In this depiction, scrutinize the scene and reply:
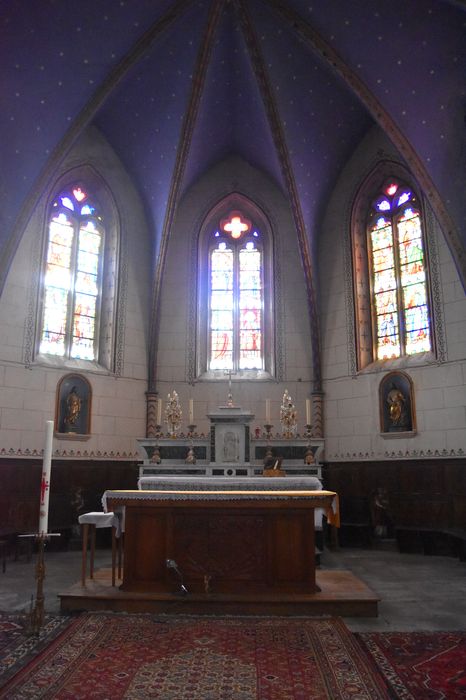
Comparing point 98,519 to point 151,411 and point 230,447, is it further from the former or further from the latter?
point 151,411

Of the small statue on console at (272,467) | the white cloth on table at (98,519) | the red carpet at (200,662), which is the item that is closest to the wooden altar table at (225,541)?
the white cloth on table at (98,519)

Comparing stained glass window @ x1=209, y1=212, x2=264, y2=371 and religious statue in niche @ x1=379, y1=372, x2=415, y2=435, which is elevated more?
stained glass window @ x1=209, y1=212, x2=264, y2=371

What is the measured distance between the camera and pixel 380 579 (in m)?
8.88

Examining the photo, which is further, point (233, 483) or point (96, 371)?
point (96, 371)

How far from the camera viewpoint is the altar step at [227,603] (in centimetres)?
658

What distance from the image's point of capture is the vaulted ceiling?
35.0 ft

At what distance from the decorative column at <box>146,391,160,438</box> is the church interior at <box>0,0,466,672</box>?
6 centimetres

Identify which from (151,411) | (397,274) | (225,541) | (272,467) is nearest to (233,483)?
(272,467)

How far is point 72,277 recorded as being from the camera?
47.0ft

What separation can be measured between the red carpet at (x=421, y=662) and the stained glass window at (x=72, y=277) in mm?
10270

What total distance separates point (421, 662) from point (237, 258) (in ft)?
39.7

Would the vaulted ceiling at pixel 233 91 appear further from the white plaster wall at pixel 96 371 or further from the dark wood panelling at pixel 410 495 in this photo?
the dark wood panelling at pixel 410 495

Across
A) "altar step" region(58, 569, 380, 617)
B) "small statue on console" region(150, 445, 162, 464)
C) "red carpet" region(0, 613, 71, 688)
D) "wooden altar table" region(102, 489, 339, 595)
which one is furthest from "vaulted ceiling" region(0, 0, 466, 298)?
"red carpet" region(0, 613, 71, 688)

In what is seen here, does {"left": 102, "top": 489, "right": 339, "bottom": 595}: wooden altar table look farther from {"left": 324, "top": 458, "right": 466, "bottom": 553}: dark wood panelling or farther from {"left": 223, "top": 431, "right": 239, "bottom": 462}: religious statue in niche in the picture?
{"left": 324, "top": 458, "right": 466, "bottom": 553}: dark wood panelling
